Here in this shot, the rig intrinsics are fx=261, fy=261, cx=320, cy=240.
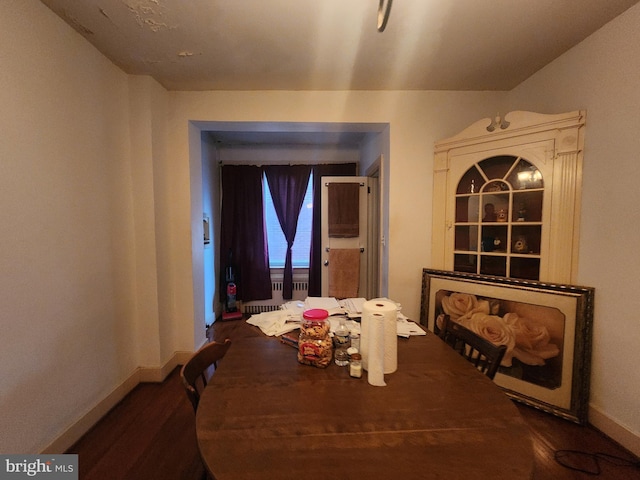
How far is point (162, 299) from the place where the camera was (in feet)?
7.38

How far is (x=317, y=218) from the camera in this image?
384cm

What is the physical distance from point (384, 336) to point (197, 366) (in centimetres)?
81

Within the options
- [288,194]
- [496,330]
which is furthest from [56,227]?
[496,330]

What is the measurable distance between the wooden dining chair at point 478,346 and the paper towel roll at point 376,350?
492 mm

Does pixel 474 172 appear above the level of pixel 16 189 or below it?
above

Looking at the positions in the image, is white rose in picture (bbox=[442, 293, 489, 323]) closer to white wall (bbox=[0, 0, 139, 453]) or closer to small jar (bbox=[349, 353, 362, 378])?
small jar (bbox=[349, 353, 362, 378])

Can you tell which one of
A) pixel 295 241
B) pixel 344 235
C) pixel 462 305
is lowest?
pixel 462 305

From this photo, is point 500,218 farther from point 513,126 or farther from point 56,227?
point 56,227

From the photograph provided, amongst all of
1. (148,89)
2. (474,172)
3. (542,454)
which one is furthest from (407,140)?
(542,454)

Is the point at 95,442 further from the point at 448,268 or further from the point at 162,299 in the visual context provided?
the point at 448,268

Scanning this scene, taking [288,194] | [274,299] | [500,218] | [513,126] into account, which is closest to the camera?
[513,126]

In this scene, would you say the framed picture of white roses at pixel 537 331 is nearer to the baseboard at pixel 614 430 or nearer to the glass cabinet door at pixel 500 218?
the baseboard at pixel 614 430

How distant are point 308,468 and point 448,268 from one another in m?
2.01

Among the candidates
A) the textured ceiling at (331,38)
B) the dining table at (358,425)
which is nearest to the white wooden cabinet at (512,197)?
the textured ceiling at (331,38)
